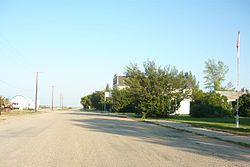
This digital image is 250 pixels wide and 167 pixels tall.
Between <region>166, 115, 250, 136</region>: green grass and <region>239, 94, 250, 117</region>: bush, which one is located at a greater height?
<region>239, 94, 250, 117</region>: bush

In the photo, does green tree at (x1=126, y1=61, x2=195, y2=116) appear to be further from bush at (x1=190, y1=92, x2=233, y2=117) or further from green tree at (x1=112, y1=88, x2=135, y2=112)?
green tree at (x1=112, y1=88, x2=135, y2=112)

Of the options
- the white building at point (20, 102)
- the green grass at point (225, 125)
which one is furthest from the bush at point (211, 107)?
the white building at point (20, 102)

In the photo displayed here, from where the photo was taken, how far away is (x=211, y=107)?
5572 cm

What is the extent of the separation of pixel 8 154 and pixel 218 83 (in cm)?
9021

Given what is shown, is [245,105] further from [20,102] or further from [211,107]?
[20,102]

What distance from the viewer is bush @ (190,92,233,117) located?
182ft

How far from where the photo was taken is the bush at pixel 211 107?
55.6 meters

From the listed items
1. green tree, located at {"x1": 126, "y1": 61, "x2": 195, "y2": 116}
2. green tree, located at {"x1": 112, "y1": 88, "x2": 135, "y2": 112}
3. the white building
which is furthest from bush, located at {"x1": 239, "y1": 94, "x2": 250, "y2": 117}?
the white building

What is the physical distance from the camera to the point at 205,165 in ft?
33.7

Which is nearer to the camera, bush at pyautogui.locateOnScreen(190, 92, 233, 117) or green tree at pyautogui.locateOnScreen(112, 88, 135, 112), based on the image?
bush at pyautogui.locateOnScreen(190, 92, 233, 117)

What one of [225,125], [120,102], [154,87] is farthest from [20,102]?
[225,125]

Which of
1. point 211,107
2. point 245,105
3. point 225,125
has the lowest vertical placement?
point 225,125

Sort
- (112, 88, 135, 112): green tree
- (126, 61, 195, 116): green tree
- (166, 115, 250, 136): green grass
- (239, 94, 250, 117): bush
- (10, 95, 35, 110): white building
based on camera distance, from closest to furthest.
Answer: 1. (166, 115, 250, 136): green grass
2. (126, 61, 195, 116): green tree
3. (239, 94, 250, 117): bush
4. (112, 88, 135, 112): green tree
5. (10, 95, 35, 110): white building

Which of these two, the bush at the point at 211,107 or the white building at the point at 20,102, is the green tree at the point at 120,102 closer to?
the bush at the point at 211,107
